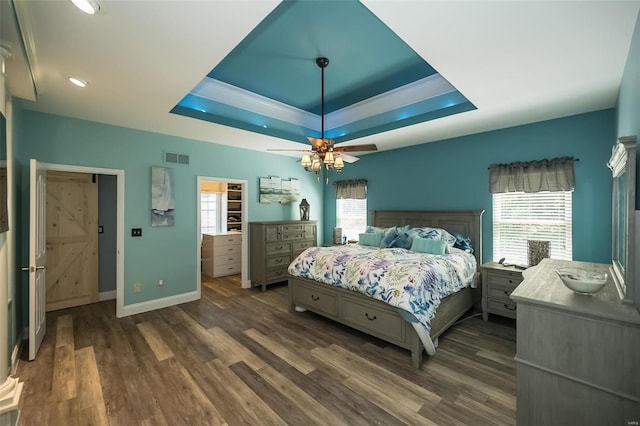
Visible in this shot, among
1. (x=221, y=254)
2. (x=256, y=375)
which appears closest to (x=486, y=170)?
(x=256, y=375)

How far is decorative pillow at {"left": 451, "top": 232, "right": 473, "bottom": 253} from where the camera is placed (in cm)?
401

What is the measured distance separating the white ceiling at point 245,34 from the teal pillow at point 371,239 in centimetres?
226

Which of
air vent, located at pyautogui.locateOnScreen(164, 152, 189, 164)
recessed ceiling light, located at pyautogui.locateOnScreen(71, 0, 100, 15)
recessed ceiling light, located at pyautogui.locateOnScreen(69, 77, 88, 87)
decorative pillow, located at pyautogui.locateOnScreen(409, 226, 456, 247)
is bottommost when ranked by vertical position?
decorative pillow, located at pyautogui.locateOnScreen(409, 226, 456, 247)

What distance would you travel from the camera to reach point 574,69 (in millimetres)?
2320

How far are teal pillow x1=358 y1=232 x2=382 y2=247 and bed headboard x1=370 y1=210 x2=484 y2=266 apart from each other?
71cm

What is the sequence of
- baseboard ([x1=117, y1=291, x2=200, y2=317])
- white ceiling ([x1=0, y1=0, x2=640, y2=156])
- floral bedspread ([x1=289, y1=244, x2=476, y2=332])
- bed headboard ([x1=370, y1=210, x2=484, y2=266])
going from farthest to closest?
bed headboard ([x1=370, y1=210, x2=484, y2=266]) → baseboard ([x1=117, y1=291, x2=200, y2=317]) → floral bedspread ([x1=289, y1=244, x2=476, y2=332]) → white ceiling ([x1=0, y1=0, x2=640, y2=156])

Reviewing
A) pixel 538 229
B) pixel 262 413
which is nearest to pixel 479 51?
pixel 538 229

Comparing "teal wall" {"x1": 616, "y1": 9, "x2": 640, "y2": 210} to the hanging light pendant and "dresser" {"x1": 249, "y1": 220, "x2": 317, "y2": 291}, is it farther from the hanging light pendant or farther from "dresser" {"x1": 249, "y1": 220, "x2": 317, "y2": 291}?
"dresser" {"x1": 249, "y1": 220, "x2": 317, "y2": 291}

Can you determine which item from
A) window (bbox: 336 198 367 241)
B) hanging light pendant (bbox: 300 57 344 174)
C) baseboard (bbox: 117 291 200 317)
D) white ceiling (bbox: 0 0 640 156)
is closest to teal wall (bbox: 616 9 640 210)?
white ceiling (bbox: 0 0 640 156)

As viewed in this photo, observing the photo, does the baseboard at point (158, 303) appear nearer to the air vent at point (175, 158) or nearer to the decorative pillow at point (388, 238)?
the air vent at point (175, 158)

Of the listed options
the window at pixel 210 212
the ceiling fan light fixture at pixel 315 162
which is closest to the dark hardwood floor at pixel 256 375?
the ceiling fan light fixture at pixel 315 162

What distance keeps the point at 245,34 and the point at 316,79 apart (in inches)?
71.6

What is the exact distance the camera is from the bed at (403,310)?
2.67 meters

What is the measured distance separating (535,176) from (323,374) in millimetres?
3538
